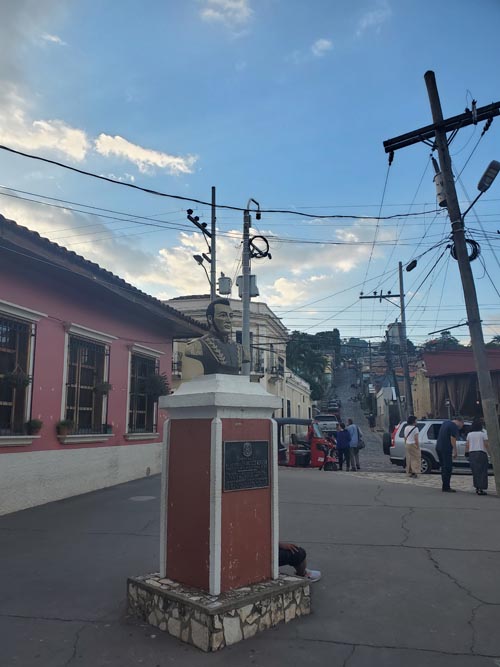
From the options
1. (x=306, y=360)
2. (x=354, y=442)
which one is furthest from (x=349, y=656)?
(x=306, y=360)

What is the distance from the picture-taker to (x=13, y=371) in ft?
29.2

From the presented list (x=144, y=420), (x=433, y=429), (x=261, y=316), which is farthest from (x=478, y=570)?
(x=261, y=316)

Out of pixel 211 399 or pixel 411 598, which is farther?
pixel 411 598

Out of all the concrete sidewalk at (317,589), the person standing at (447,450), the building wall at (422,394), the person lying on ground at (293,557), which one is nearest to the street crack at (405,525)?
the concrete sidewalk at (317,589)

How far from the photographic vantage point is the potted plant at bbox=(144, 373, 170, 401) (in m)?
13.8

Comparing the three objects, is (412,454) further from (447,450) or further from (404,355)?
(404,355)

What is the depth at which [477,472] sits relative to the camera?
11.2 metres

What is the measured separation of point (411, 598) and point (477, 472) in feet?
23.7

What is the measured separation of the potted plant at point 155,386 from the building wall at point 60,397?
40.0 inches

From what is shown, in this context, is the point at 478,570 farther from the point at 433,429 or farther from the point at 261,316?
the point at 261,316

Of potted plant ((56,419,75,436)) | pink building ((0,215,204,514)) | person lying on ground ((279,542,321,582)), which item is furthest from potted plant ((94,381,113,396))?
person lying on ground ((279,542,321,582))

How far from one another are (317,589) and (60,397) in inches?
266

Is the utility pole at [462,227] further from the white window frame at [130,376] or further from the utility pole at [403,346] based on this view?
the utility pole at [403,346]

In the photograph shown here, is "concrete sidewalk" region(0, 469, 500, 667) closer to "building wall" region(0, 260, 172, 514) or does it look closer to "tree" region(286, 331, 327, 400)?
"building wall" region(0, 260, 172, 514)
